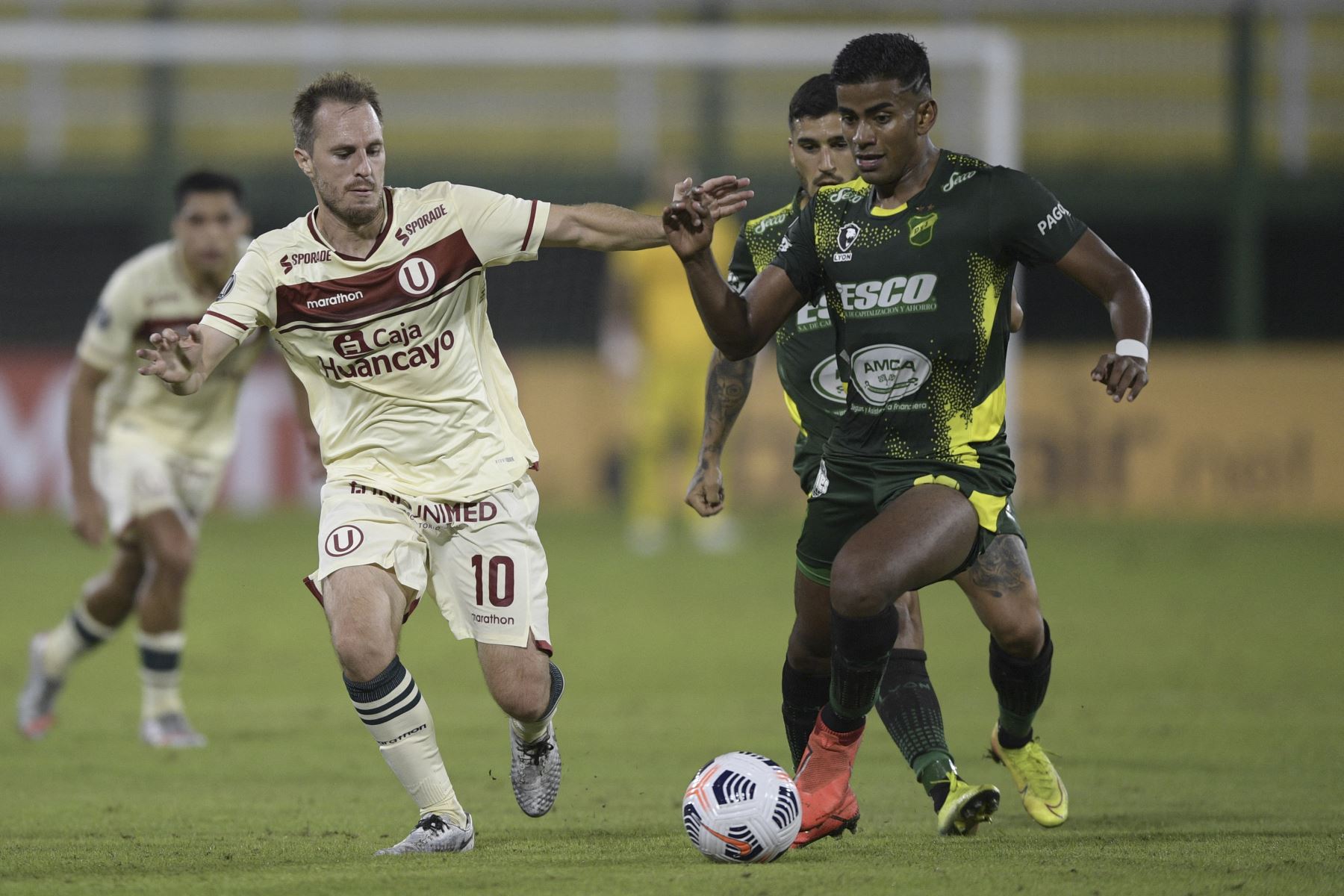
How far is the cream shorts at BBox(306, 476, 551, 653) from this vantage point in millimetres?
5422

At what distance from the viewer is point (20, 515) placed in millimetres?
Answer: 18000

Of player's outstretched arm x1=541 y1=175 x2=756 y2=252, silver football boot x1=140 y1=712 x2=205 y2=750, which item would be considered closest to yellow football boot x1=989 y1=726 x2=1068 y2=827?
player's outstretched arm x1=541 y1=175 x2=756 y2=252

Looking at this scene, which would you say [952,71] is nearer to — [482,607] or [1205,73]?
[1205,73]

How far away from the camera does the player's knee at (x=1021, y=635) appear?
5.34 m

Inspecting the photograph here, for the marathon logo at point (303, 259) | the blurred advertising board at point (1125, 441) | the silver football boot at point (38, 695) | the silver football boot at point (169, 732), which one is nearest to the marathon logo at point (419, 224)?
the marathon logo at point (303, 259)

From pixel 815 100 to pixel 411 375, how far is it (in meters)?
1.70

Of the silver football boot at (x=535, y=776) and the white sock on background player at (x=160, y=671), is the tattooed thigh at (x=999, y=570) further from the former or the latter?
the white sock on background player at (x=160, y=671)

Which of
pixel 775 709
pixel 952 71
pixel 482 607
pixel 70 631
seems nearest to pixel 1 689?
pixel 70 631

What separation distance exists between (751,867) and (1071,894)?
87cm

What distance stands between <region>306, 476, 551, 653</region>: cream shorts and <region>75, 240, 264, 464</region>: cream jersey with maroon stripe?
2.89 meters

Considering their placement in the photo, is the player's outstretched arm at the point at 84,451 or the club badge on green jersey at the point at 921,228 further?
the player's outstretched arm at the point at 84,451

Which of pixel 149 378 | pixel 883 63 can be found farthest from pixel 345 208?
pixel 149 378

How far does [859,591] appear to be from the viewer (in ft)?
16.3

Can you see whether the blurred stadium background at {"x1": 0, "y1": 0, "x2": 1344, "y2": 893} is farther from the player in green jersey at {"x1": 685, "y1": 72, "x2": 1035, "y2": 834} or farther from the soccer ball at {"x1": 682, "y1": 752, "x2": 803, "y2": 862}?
the player in green jersey at {"x1": 685, "y1": 72, "x2": 1035, "y2": 834}
